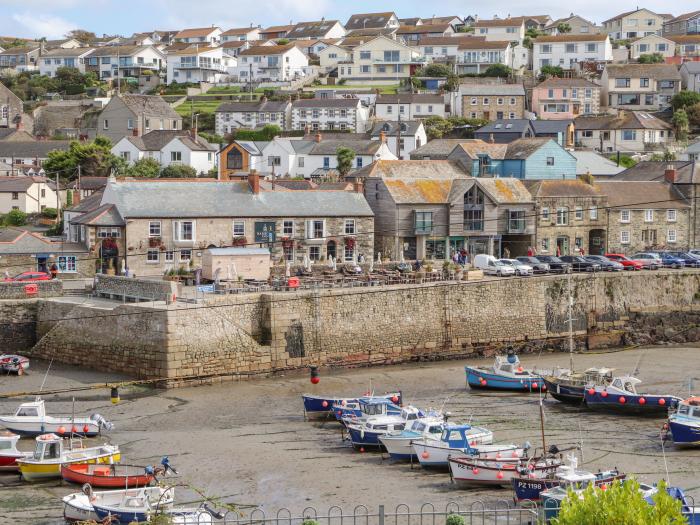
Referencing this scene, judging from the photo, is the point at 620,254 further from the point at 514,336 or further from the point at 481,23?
the point at 481,23

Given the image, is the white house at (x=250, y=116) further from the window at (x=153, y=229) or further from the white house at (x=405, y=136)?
the window at (x=153, y=229)

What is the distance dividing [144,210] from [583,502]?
1397 inches

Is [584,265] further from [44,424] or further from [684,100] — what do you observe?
[684,100]

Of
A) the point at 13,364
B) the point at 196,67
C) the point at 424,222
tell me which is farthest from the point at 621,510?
the point at 196,67

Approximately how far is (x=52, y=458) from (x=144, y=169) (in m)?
49.4

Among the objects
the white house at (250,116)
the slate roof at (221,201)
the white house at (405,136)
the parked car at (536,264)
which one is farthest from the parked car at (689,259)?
the white house at (250,116)

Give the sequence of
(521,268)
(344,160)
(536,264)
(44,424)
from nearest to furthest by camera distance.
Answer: (44,424) < (521,268) < (536,264) < (344,160)

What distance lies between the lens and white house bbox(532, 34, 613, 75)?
118250 millimetres

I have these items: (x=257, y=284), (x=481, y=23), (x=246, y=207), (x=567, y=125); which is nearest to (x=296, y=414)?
(x=257, y=284)

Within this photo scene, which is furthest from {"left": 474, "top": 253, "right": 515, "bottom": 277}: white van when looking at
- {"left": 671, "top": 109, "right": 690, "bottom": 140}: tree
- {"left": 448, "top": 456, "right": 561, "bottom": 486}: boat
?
{"left": 671, "top": 109, "right": 690, "bottom": 140}: tree

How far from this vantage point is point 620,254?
5866 cm

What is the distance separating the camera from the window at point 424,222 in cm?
5756

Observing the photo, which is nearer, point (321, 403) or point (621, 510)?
point (621, 510)

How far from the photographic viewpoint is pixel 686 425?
33.1 metres
